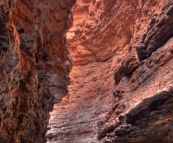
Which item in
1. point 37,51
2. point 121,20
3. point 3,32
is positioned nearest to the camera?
point 3,32

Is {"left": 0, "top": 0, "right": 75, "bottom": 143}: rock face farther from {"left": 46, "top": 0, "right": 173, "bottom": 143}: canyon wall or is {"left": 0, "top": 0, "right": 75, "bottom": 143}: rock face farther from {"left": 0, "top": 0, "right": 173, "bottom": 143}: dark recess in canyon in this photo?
{"left": 46, "top": 0, "right": 173, "bottom": 143}: canyon wall

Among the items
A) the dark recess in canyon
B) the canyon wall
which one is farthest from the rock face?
the canyon wall

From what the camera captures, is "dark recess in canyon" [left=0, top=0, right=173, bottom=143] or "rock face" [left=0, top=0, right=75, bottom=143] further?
"dark recess in canyon" [left=0, top=0, right=173, bottom=143]

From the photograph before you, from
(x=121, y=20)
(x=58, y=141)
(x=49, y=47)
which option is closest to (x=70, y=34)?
(x=121, y=20)

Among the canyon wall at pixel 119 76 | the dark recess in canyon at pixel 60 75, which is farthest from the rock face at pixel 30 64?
the canyon wall at pixel 119 76

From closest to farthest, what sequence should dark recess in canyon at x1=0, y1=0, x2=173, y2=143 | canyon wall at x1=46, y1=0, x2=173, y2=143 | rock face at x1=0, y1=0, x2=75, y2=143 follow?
rock face at x1=0, y1=0, x2=75, y2=143, dark recess in canyon at x1=0, y1=0, x2=173, y2=143, canyon wall at x1=46, y1=0, x2=173, y2=143

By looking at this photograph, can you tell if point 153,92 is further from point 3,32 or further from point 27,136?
point 3,32

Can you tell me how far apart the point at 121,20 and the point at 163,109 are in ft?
32.0

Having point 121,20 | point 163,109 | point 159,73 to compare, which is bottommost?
point 163,109

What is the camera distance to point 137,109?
879 centimetres

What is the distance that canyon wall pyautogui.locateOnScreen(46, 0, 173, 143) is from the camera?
8688 mm

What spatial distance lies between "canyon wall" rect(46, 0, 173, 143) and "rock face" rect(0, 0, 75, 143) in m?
2.92

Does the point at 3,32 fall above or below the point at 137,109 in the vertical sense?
above

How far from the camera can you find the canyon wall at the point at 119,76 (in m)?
8.69
